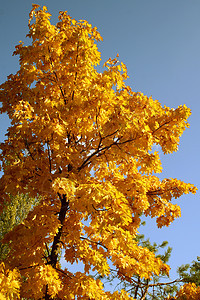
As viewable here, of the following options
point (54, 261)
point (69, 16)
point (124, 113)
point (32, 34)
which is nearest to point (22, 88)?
point (32, 34)

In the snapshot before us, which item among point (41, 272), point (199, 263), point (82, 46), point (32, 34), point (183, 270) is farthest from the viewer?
point (199, 263)

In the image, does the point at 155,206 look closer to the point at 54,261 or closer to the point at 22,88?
the point at 54,261

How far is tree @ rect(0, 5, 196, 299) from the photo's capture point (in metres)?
4.55

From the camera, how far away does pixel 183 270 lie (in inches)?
482

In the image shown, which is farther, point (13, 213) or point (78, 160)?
point (13, 213)

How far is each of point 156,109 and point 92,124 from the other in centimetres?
153

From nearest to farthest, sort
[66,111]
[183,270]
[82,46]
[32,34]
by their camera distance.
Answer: [66,111] < [82,46] < [32,34] < [183,270]

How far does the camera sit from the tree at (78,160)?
179 inches

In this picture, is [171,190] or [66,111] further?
[171,190]

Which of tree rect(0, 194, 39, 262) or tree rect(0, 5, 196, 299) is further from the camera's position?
tree rect(0, 194, 39, 262)

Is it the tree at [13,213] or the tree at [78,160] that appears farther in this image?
the tree at [13,213]

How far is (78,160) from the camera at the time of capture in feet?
18.1

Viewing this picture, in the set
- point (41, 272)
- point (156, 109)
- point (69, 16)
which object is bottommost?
point (41, 272)

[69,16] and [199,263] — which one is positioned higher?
[69,16]
